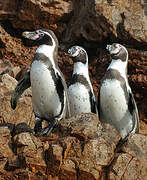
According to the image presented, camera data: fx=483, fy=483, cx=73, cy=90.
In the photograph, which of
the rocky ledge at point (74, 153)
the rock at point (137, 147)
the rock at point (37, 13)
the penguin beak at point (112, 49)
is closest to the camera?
the rocky ledge at point (74, 153)

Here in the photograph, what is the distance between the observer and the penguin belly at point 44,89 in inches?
287

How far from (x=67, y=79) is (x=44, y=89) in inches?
146

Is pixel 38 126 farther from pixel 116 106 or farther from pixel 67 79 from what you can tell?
pixel 67 79

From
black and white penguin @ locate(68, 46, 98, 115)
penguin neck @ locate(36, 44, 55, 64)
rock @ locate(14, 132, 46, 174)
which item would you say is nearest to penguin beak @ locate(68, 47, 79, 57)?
black and white penguin @ locate(68, 46, 98, 115)

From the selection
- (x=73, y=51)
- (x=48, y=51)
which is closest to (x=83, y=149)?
(x=48, y=51)

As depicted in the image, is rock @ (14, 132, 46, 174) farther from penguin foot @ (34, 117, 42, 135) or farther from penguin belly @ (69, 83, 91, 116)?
penguin belly @ (69, 83, 91, 116)

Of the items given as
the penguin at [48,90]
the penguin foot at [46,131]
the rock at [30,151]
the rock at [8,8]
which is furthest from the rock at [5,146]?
the rock at [8,8]

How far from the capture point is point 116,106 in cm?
780

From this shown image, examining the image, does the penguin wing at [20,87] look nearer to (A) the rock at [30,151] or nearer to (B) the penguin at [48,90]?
(B) the penguin at [48,90]

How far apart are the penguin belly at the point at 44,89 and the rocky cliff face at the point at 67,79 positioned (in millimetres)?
594

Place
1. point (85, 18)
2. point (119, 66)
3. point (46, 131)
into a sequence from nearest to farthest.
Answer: point (46, 131), point (119, 66), point (85, 18)

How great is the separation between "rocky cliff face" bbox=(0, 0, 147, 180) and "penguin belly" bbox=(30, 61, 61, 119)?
0.59 metres

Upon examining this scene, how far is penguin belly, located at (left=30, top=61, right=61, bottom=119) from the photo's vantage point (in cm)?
729

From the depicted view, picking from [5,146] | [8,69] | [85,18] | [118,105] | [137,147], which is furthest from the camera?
[85,18]
